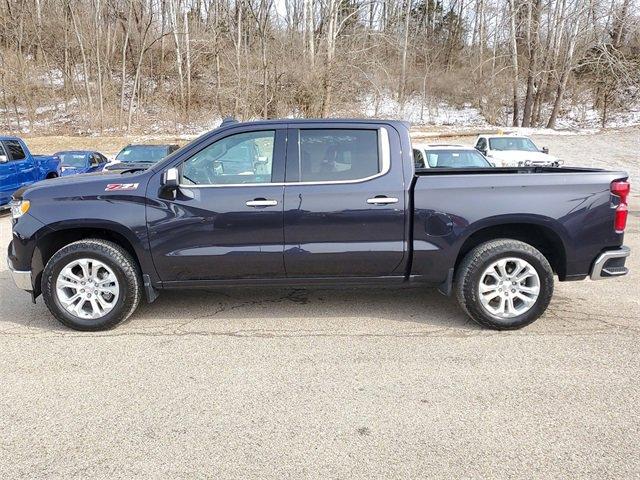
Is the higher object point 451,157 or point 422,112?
point 422,112

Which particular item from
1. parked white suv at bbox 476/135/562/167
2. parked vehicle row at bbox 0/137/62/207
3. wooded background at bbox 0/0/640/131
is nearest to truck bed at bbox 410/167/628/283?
parked vehicle row at bbox 0/137/62/207

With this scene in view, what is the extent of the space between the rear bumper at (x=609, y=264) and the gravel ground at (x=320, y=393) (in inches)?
19.1

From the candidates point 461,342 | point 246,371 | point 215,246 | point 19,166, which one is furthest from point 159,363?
point 19,166

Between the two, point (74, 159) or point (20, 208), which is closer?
point (20, 208)

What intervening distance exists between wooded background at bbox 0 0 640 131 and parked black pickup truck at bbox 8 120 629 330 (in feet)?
87.7

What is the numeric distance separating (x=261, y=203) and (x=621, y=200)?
3.18 m

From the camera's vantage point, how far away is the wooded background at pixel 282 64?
106 ft

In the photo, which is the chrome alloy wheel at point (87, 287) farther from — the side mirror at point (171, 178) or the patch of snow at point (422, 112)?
the patch of snow at point (422, 112)

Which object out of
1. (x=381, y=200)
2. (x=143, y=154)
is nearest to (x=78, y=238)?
(x=381, y=200)

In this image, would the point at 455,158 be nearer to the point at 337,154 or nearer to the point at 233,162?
the point at 337,154

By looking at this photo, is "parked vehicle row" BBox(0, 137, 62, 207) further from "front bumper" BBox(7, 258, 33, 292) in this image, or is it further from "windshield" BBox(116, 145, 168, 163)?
"front bumper" BBox(7, 258, 33, 292)

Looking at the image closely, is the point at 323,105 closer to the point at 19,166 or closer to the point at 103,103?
the point at 103,103

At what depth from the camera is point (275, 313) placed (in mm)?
4812

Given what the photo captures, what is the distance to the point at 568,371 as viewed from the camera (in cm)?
358
